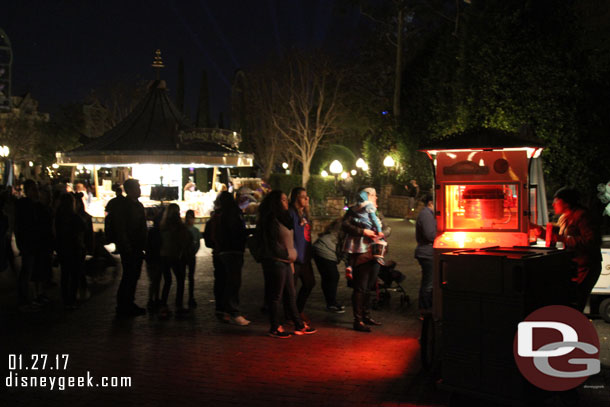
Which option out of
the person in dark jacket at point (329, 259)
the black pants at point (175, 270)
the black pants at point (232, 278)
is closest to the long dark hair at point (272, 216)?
the black pants at point (232, 278)

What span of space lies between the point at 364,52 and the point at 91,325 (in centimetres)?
3592

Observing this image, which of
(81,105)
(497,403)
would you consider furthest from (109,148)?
(81,105)

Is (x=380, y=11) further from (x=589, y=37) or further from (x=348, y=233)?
(x=348, y=233)

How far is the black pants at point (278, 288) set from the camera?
25.7ft

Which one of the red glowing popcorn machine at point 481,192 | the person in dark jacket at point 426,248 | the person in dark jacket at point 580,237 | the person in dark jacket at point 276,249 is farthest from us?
the person in dark jacket at point 426,248

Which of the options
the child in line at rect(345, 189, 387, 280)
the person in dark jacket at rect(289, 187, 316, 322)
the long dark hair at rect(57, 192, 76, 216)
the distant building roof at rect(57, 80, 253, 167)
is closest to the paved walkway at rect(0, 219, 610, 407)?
the person in dark jacket at rect(289, 187, 316, 322)

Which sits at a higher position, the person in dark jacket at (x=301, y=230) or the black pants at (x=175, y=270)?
the person in dark jacket at (x=301, y=230)

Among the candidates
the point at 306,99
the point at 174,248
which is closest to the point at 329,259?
the point at 174,248

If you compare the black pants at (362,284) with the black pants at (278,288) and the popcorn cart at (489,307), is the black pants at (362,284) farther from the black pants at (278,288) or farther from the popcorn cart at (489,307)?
the popcorn cart at (489,307)

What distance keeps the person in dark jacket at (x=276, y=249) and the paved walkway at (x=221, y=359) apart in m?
0.50

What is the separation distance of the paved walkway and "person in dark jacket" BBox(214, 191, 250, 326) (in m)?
0.29

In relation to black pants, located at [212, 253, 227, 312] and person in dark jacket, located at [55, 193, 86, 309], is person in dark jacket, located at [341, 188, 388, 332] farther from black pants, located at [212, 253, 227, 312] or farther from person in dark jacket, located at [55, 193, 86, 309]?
person in dark jacket, located at [55, 193, 86, 309]

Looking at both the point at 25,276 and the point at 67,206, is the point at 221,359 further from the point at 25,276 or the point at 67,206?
the point at 25,276

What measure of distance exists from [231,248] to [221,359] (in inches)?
79.6
